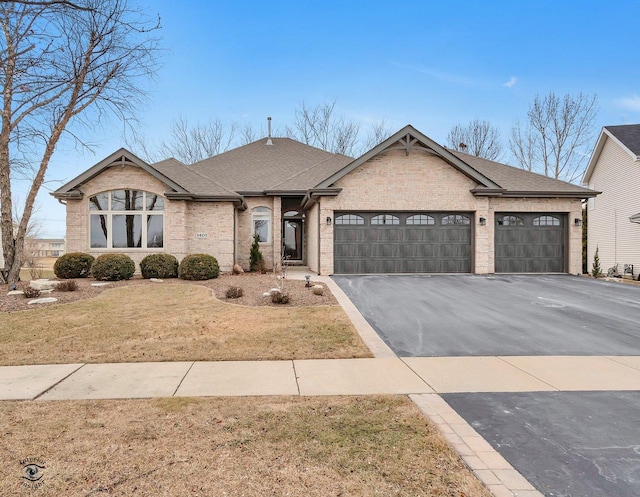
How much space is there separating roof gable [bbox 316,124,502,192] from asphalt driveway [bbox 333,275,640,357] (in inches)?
166

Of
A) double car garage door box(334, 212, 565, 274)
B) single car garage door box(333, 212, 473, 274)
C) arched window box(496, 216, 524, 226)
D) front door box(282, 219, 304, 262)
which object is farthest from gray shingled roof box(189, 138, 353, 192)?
arched window box(496, 216, 524, 226)

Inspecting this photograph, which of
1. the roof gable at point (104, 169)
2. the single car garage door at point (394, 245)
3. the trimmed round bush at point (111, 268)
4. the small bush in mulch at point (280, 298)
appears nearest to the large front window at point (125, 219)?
the roof gable at point (104, 169)

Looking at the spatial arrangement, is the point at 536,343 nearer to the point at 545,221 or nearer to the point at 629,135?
the point at 545,221

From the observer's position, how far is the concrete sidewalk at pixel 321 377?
192 inches

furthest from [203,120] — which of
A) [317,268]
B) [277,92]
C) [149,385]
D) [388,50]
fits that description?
[149,385]

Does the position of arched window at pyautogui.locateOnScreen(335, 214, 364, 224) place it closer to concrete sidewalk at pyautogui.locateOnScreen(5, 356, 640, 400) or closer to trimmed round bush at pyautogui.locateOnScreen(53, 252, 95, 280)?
trimmed round bush at pyautogui.locateOnScreen(53, 252, 95, 280)

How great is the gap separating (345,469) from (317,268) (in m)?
13.9

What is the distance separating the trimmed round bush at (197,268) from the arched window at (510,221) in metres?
12.5

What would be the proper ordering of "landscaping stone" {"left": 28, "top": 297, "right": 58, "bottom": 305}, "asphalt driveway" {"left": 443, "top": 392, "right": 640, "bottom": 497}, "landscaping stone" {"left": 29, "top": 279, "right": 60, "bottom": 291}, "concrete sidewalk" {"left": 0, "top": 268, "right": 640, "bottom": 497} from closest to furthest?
"asphalt driveway" {"left": 443, "top": 392, "right": 640, "bottom": 497} → "concrete sidewalk" {"left": 0, "top": 268, "right": 640, "bottom": 497} → "landscaping stone" {"left": 28, "top": 297, "right": 58, "bottom": 305} → "landscaping stone" {"left": 29, "top": 279, "right": 60, "bottom": 291}

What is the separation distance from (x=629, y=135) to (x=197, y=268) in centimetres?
2255

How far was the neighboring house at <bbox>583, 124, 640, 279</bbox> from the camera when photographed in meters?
18.7

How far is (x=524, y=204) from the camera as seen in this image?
16922mm

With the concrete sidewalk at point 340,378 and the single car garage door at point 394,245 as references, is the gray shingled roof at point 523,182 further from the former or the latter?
the concrete sidewalk at point 340,378

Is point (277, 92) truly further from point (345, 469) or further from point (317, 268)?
point (345, 469)
